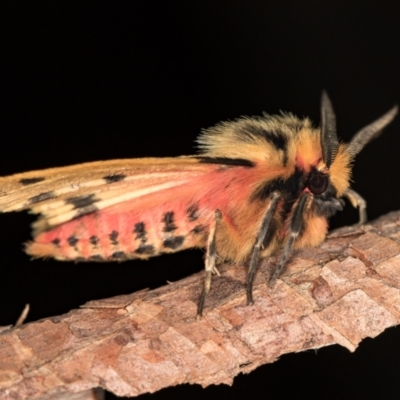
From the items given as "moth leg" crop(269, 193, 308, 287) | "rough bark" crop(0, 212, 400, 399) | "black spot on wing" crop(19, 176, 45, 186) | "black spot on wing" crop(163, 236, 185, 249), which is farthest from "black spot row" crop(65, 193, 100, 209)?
"moth leg" crop(269, 193, 308, 287)

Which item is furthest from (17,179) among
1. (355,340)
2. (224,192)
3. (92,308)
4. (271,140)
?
(355,340)

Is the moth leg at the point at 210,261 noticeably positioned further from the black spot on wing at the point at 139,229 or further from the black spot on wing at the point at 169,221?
the black spot on wing at the point at 139,229

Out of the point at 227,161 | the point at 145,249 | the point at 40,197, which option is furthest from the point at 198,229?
the point at 40,197

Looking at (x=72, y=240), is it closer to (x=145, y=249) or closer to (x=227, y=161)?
(x=145, y=249)

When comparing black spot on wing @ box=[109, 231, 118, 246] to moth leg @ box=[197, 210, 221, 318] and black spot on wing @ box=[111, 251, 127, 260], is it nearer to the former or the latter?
black spot on wing @ box=[111, 251, 127, 260]

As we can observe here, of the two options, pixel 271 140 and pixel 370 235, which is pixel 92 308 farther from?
pixel 370 235

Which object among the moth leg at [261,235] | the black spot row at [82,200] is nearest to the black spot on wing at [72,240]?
the black spot row at [82,200]

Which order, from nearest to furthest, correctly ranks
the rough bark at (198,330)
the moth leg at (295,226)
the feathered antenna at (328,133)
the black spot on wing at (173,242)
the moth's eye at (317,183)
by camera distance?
the rough bark at (198,330) → the feathered antenna at (328,133) → the moth leg at (295,226) → the moth's eye at (317,183) → the black spot on wing at (173,242)

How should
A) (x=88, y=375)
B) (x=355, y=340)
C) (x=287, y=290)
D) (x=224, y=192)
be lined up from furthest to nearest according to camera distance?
(x=224, y=192), (x=287, y=290), (x=355, y=340), (x=88, y=375)
